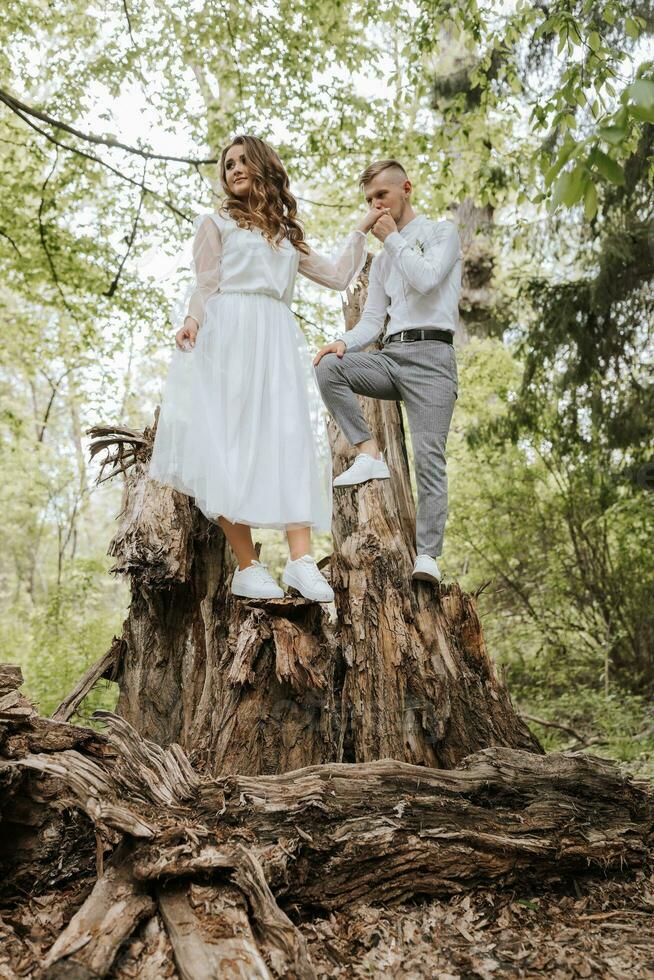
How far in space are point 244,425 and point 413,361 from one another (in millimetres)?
985

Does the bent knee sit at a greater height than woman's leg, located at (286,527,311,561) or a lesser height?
greater

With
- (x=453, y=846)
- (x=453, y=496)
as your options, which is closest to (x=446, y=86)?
(x=453, y=496)

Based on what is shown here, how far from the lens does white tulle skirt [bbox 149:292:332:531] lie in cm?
354

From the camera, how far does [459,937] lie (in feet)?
8.09

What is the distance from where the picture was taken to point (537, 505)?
8.70 m

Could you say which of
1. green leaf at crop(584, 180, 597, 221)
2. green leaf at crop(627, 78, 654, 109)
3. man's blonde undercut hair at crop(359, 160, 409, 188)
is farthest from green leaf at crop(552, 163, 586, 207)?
man's blonde undercut hair at crop(359, 160, 409, 188)

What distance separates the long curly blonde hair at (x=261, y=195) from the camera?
3789 mm

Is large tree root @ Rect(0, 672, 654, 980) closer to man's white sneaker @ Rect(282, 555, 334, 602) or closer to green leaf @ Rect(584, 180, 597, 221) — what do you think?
man's white sneaker @ Rect(282, 555, 334, 602)

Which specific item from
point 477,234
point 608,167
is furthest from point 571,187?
point 477,234

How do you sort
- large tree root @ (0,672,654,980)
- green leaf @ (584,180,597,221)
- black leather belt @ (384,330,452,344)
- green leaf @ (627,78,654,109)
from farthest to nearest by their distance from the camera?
black leather belt @ (384,330,452,344) < large tree root @ (0,672,654,980) < green leaf @ (584,180,597,221) < green leaf @ (627,78,654,109)

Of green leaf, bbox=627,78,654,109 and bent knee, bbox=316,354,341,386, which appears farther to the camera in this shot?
bent knee, bbox=316,354,341,386

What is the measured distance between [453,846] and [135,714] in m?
1.86

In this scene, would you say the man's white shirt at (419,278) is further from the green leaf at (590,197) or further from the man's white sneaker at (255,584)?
the green leaf at (590,197)

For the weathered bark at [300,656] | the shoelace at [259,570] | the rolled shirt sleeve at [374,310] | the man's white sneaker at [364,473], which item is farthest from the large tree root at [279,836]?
the rolled shirt sleeve at [374,310]
